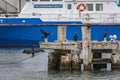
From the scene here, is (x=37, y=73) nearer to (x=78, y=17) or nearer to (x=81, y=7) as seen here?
(x=78, y=17)

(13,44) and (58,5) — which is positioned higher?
(58,5)

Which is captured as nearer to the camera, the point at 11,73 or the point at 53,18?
the point at 11,73

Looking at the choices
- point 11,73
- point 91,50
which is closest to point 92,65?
point 91,50

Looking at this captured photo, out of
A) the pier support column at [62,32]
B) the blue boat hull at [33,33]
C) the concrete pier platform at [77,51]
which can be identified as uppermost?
the pier support column at [62,32]

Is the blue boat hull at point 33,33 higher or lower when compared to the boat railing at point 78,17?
lower

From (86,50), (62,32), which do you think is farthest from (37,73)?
(62,32)

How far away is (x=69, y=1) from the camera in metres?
58.1

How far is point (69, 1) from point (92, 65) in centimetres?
2212

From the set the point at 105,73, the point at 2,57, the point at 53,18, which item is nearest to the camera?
the point at 105,73

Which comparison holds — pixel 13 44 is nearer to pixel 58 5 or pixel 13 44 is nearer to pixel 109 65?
pixel 58 5

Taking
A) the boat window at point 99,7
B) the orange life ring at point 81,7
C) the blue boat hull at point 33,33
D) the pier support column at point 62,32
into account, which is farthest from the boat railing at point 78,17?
the pier support column at point 62,32

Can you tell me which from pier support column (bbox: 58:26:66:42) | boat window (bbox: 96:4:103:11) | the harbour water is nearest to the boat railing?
boat window (bbox: 96:4:103:11)

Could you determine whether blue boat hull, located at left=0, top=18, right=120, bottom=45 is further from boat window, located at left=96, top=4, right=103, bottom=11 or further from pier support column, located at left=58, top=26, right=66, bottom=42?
pier support column, located at left=58, top=26, right=66, bottom=42

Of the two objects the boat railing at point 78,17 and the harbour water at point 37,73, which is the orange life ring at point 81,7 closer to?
the boat railing at point 78,17
